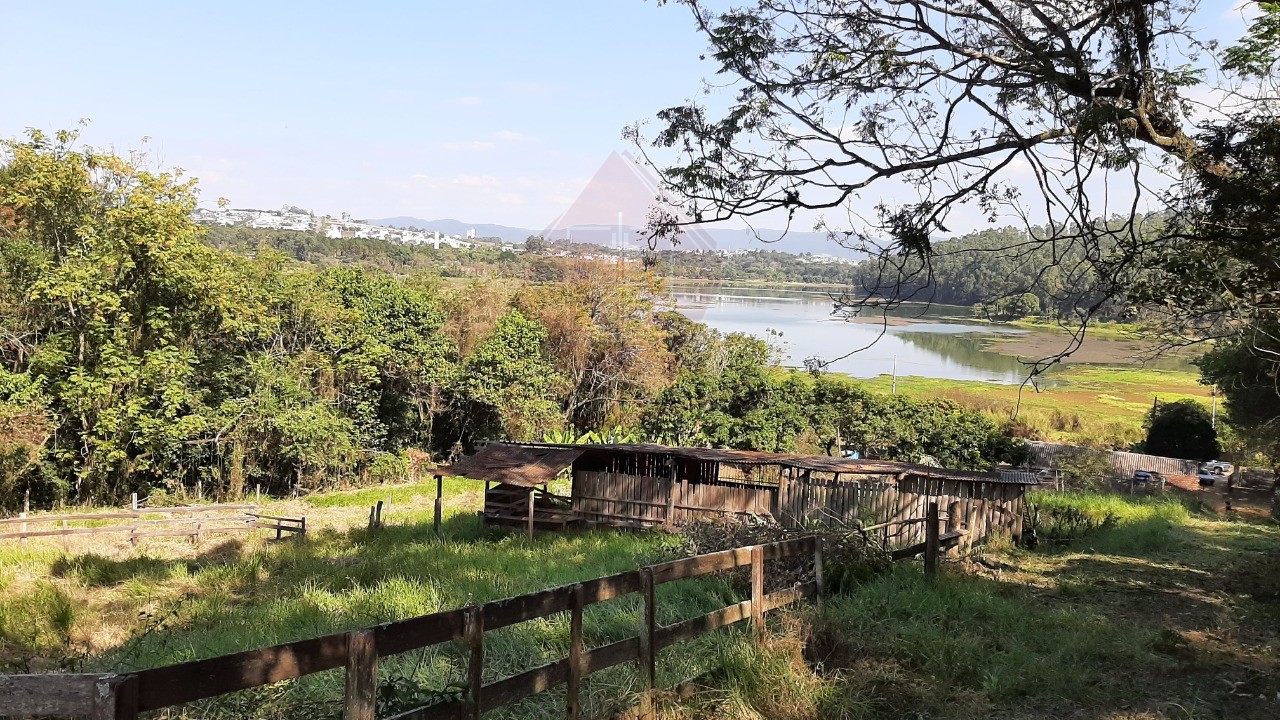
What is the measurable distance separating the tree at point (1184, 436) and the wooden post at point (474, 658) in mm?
45080

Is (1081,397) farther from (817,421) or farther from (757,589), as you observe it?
(757,589)

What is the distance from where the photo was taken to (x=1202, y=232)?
777 centimetres

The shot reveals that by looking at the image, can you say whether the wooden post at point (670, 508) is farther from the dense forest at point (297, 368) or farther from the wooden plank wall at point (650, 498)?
the dense forest at point (297, 368)

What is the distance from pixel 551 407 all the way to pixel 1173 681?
30.8 metres

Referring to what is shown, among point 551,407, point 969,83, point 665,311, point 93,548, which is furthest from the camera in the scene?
point 665,311

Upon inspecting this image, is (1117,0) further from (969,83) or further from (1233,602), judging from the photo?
(1233,602)

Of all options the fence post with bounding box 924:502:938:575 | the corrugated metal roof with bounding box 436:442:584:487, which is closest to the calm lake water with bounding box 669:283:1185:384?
the corrugated metal roof with bounding box 436:442:584:487

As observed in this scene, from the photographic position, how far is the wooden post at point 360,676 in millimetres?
3506

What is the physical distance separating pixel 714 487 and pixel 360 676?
14928mm

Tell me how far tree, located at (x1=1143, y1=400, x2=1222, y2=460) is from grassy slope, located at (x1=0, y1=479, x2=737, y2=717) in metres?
34.3

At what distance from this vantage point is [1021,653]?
6391 millimetres

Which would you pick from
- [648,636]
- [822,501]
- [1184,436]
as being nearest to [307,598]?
[648,636]

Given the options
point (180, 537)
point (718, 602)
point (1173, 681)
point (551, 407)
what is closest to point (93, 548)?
point (180, 537)

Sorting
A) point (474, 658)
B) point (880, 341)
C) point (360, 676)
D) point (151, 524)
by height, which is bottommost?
point (880, 341)
